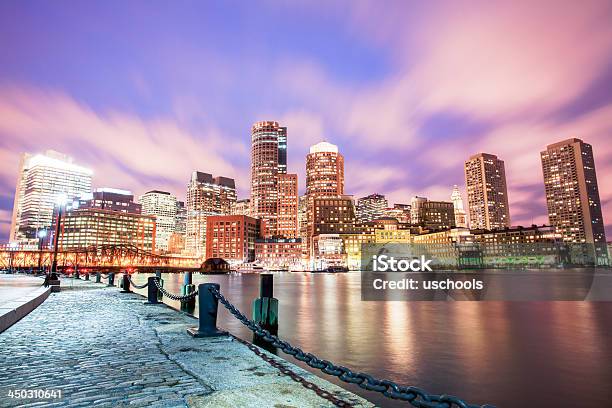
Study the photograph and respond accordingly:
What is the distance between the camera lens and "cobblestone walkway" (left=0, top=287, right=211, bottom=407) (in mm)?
5199

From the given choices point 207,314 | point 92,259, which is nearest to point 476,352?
point 207,314

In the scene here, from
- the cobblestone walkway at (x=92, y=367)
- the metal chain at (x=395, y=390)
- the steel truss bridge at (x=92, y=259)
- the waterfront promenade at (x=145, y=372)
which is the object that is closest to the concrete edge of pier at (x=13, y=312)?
the cobblestone walkway at (x=92, y=367)

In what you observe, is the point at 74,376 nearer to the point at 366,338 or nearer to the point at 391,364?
the point at 391,364

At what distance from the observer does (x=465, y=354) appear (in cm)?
1493

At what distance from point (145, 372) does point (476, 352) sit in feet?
44.4

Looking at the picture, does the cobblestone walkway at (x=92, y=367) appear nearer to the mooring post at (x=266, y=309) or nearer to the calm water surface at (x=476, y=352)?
the mooring post at (x=266, y=309)

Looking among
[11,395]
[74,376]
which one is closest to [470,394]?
[74,376]

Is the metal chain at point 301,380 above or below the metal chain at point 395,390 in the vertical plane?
below

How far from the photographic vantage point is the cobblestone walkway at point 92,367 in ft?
17.1

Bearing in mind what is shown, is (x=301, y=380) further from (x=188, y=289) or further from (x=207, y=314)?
(x=188, y=289)

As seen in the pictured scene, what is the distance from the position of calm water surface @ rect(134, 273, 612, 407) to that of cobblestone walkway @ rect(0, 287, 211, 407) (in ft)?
18.3

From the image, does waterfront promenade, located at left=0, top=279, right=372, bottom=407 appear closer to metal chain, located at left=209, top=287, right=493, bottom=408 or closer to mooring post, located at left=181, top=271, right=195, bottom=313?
metal chain, located at left=209, top=287, right=493, bottom=408

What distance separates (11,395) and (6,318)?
7382mm

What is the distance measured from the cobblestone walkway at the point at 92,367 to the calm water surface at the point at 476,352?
5.56 m
